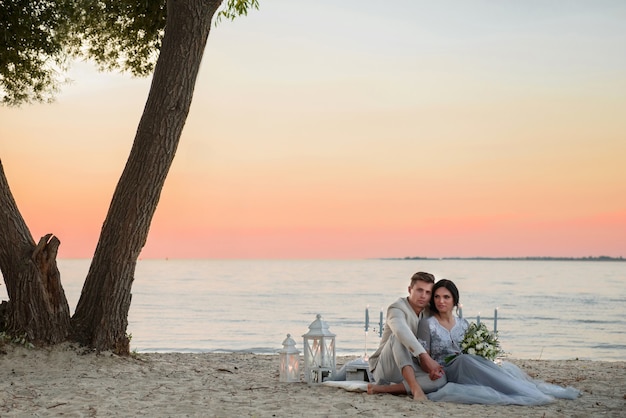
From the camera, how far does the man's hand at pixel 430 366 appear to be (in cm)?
725

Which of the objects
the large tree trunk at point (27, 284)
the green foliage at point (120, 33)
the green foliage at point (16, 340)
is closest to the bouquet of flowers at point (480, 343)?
the large tree trunk at point (27, 284)

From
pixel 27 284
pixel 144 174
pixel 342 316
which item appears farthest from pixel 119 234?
pixel 342 316

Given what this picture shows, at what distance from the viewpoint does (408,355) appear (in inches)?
291

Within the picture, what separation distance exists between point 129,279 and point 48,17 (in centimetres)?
414

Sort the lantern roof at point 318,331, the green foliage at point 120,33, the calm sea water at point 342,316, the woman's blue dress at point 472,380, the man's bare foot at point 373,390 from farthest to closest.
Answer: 1. the calm sea water at point 342,316
2. the green foliage at point 120,33
3. the lantern roof at point 318,331
4. the man's bare foot at point 373,390
5. the woman's blue dress at point 472,380

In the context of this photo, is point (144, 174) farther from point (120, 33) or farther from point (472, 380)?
point (472, 380)

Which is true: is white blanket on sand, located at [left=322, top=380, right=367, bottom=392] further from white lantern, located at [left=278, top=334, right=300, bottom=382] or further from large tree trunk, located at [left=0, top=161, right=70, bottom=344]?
large tree trunk, located at [left=0, top=161, right=70, bottom=344]

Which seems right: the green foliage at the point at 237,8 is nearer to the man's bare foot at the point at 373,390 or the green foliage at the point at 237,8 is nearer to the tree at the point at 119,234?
the tree at the point at 119,234

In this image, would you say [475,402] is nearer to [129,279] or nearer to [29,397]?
[29,397]

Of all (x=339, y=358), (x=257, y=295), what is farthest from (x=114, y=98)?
(x=257, y=295)

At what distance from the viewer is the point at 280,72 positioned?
25500mm

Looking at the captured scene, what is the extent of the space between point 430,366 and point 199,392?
88.4 inches

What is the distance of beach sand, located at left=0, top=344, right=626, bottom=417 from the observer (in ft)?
22.1

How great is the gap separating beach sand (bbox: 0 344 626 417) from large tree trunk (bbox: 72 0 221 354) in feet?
1.65
